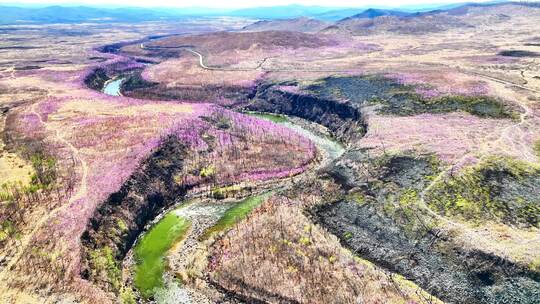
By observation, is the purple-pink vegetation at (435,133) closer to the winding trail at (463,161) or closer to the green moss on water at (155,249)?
the winding trail at (463,161)

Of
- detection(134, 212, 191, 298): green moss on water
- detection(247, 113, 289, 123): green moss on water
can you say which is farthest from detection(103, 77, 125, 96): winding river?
detection(134, 212, 191, 298): green moss on water

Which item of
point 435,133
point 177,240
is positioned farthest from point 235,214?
point 435,133

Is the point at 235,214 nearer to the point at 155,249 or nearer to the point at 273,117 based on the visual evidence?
the point at 155,249

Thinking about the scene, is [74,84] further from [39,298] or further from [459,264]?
[459,264]

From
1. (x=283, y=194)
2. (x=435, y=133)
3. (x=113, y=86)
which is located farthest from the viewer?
(x=113, y=86)

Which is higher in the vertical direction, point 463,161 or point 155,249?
point 463,161

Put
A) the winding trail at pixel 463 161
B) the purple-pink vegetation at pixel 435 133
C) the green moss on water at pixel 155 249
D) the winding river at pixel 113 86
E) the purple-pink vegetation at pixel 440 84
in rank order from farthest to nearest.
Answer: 1. the winding river at pixel 113 86
2. the purple-pink vegetation at pixel 440 84
3. the purple-pink vegetation at pixel 435 133
4. the winding trail at pixel 463 161
5. the green moss on water at pixel 155 249

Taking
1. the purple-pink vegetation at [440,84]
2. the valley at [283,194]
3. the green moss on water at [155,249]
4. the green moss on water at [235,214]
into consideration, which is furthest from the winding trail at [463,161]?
the green moss on water at [155,249]
